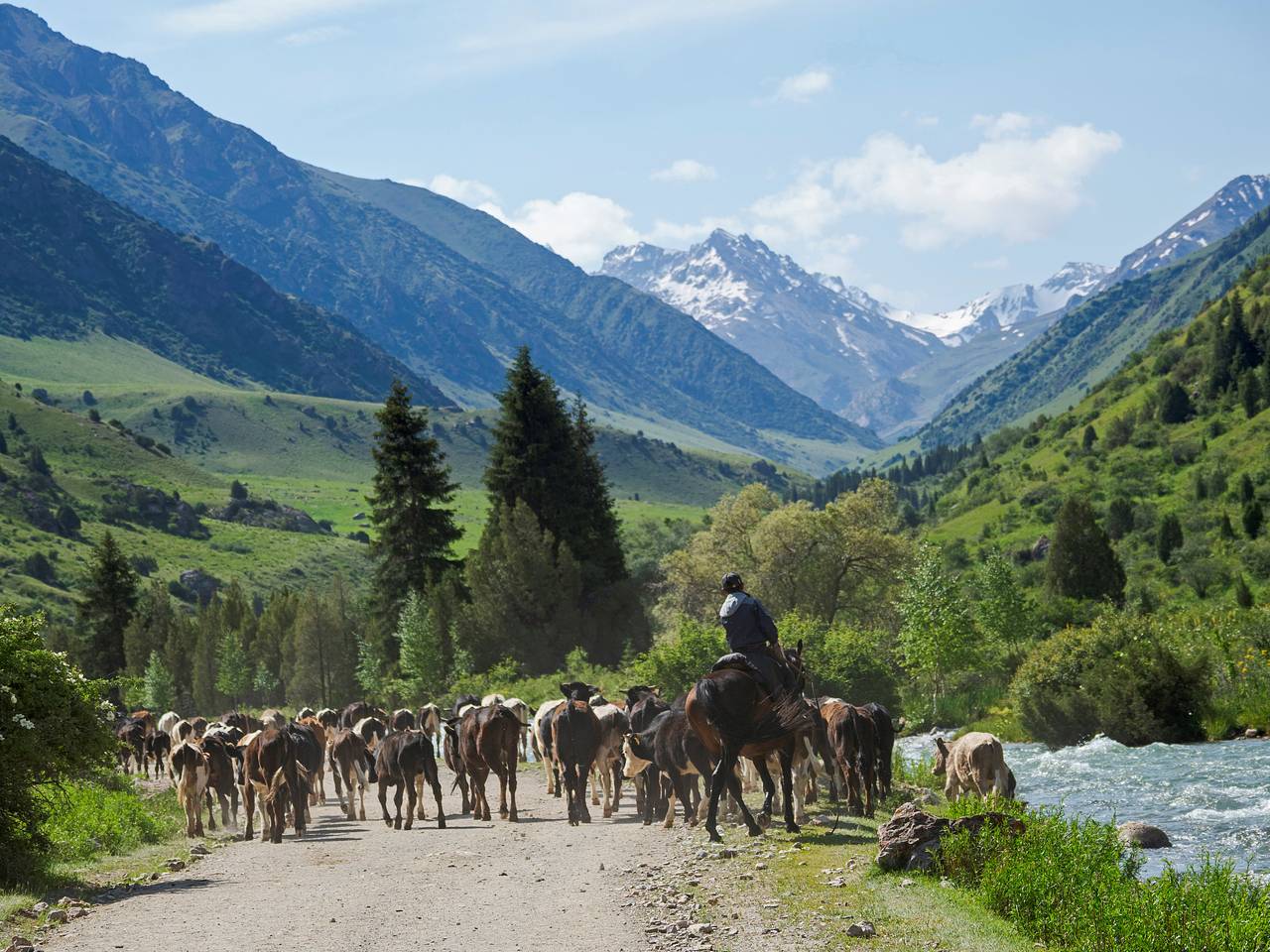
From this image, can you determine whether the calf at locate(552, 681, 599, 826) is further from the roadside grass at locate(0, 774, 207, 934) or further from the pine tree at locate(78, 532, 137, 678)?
the pine tree at locate(78, 532, 137, 678)

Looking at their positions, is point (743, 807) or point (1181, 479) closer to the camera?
point (743, 807)

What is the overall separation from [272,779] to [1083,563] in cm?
7993

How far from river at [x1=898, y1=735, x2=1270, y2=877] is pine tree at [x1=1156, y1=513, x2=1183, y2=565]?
76.5m

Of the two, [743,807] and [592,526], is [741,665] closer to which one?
[743,807]

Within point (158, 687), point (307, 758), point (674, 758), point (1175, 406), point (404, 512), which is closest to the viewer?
point (674, 758)

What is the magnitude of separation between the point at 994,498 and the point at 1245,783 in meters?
161

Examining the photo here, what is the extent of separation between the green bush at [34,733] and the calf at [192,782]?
6.54 meters

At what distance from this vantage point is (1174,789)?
126 ft

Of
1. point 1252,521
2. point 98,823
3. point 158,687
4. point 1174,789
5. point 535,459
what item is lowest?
point 1174,789

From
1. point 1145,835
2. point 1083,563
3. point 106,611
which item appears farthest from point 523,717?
point 106,611

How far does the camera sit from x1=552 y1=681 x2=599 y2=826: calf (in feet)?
90.5

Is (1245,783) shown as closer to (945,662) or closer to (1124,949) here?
(1124,949)

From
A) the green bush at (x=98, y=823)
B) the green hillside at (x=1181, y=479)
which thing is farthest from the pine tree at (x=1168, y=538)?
the green bush at (x=98, y=823)

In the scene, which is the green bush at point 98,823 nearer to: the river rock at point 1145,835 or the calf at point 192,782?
the calf at point 192,782
